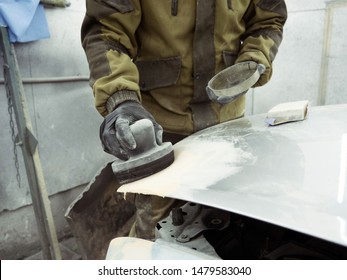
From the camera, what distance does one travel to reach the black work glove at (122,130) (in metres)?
0.71

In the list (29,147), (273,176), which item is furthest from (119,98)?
(29,147)

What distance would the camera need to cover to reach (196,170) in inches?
26.5

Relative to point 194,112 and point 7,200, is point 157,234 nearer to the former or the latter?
point 194,112

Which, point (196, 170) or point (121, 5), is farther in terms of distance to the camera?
point (121, 5)

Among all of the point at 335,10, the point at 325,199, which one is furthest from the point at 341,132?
the point at 335,10

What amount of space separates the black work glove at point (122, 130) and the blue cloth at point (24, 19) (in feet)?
3.30

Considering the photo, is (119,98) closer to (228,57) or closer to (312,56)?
(228,57)

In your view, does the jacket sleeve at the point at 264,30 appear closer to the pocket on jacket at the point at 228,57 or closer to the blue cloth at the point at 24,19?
the pocket on jacket at the point at 228,57

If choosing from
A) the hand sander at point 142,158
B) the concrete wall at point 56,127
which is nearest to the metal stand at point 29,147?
the concrete wall at point 56,127

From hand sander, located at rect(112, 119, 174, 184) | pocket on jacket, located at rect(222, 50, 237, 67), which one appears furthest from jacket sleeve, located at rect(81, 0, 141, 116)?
pocket on jacket, located at rect(222, 50, 237, 67)

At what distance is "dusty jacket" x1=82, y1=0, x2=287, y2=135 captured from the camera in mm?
984

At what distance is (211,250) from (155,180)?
0.18 m

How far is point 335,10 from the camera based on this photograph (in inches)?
106

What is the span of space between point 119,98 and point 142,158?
0.25 meters
